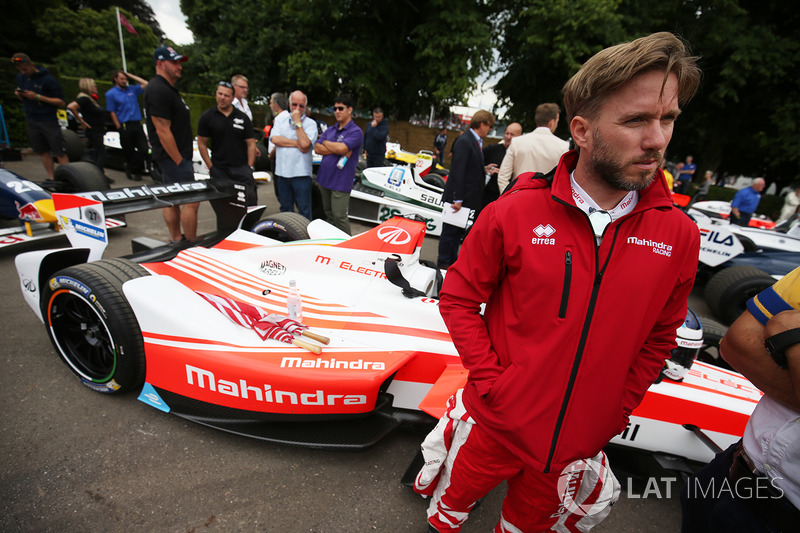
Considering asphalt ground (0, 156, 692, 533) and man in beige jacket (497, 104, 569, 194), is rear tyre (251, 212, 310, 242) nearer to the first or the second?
asphalt ground (0, 156, 692, 533)

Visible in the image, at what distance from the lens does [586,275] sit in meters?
1.06

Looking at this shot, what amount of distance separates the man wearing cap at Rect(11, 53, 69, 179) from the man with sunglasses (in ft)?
12.8

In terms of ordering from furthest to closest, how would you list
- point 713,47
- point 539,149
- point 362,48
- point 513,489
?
point 362,48
point 713,47
point 539,149
point 513,489

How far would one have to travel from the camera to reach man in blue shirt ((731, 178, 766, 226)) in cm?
854

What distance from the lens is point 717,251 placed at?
4.94m

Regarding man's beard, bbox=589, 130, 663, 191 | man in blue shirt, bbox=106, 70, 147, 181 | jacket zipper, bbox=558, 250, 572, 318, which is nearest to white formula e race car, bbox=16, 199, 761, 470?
jacket zipper, bbox=558, 250, 572, 318

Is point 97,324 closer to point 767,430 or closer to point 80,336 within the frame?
point 80,336

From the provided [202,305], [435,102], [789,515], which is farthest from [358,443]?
[435,102]

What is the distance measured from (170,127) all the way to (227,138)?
20.9 inches

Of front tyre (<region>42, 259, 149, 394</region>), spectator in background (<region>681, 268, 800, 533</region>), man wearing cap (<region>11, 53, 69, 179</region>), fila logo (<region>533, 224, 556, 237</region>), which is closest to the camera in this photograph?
spectator in background (<region>681, 268, 800, 533</region>)

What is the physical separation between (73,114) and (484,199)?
8870mm

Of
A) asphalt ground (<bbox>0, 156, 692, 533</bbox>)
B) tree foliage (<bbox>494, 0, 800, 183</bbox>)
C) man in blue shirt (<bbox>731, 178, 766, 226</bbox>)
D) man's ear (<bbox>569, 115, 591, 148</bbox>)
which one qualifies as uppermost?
tree foliage (<bbox>494, 0, 800, 183</bbox>)

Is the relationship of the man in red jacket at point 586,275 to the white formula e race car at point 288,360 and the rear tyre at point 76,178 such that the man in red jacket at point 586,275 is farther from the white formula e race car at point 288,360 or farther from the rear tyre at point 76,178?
the rear tyre at point 76,178

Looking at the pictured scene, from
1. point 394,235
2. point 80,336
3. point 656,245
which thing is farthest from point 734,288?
point 80,336
